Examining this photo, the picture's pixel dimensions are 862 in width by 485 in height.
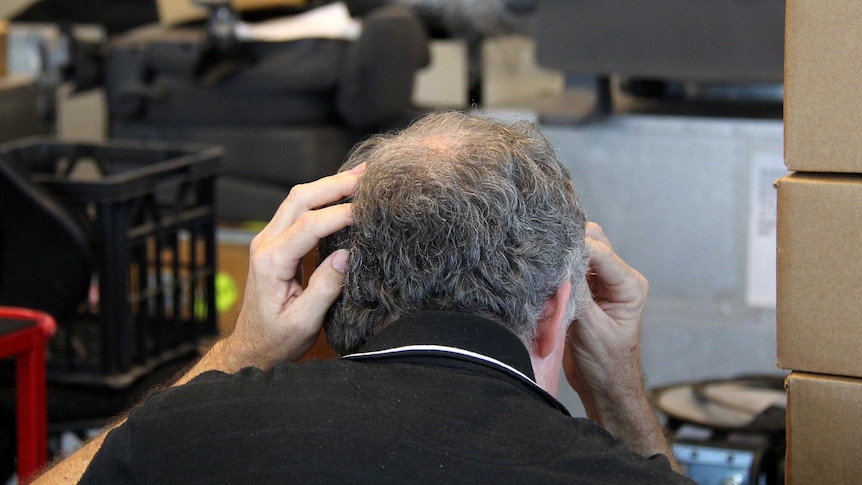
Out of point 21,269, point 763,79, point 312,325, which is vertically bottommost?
point 21,269

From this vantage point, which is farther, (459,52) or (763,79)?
(459,52)

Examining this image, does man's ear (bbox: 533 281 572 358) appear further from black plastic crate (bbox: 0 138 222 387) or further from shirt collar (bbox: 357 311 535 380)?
black plastic crate (bbox: 0 138 222 387)

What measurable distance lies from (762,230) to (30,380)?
121 centimetres

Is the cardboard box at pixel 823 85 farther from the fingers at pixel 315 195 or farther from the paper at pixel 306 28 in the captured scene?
the paper at pixel 306 28

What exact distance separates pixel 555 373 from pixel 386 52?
2.10m

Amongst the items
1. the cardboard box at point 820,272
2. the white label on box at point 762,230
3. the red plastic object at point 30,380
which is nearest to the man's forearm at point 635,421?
the cardboard box at point 820,272

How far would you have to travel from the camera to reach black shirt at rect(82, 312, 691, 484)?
69cm

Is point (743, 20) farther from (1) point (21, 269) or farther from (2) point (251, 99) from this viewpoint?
(2) point (251, 99)

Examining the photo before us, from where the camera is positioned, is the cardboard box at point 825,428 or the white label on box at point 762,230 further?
the white label on box at point 762,230

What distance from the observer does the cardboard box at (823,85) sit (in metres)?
0.82

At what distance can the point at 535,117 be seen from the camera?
78.2 inches

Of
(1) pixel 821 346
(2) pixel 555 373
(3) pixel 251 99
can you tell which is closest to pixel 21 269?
(2) pixel 555 373

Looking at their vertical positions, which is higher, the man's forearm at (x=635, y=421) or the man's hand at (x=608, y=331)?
the man's hand at (x=608, y=331)

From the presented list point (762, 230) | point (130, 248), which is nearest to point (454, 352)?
point (130, 248)
